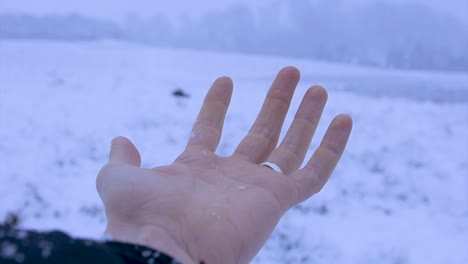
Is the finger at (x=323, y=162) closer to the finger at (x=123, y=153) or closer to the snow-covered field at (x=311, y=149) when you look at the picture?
the finger at (x=123, y=153)

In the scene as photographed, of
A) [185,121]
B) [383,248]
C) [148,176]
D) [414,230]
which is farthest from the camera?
[185,121]

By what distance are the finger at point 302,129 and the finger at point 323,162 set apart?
131mm

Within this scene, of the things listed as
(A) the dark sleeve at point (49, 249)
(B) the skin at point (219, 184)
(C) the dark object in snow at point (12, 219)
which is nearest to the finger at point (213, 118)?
(B) the skin at point (219, 184)

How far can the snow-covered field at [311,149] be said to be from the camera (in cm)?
398

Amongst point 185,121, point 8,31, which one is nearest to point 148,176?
point 185,121

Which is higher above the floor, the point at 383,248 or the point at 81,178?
the point at 81,178

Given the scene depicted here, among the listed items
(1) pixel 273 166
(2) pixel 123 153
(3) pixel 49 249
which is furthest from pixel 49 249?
(1) pixel 273 166

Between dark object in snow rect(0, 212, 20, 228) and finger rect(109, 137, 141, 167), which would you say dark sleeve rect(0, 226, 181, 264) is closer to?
finger rect(109, 137, 141, 167)

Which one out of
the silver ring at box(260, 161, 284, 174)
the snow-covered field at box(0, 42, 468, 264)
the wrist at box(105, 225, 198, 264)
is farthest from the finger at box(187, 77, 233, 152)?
the snow-covered field at box(0, 42, 468, 264)

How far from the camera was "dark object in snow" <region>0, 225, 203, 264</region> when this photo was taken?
3.21ft

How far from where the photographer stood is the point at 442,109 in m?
11.0

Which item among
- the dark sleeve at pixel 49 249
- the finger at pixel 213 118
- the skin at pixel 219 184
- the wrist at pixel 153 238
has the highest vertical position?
the finger at pixel 213 118

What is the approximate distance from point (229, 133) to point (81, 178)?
3.09 metres

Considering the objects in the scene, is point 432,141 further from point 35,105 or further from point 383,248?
point 35,105
